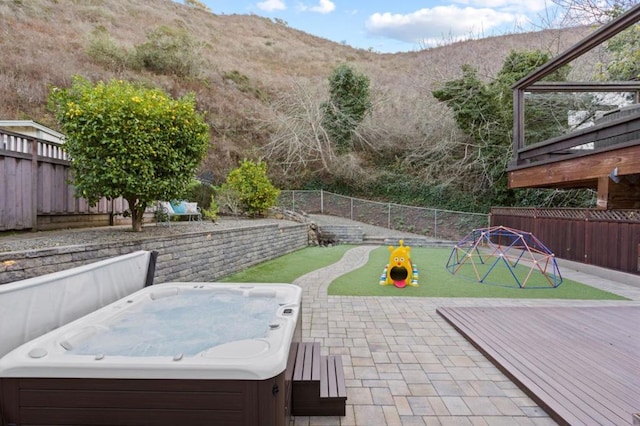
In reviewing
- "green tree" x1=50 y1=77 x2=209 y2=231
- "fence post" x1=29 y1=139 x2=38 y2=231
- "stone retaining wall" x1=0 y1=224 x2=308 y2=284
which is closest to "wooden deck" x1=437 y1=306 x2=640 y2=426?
"stone retaining wall" x1=0 y1=224 x2=308 y2=284

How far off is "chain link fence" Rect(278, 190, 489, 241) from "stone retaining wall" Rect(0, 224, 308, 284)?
19.5 feet

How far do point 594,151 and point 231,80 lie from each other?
812 inches

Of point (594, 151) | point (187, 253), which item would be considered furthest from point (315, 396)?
point (594, 151)

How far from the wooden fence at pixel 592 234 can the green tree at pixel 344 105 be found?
390 inches

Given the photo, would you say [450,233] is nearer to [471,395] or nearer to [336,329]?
[336,329]

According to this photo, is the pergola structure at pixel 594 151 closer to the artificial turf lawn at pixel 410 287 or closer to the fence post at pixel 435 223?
the artificial turf lawn at pixel 410 287

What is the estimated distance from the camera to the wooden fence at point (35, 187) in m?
4.50

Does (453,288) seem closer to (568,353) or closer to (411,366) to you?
(568,353)

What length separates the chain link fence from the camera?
1388cm

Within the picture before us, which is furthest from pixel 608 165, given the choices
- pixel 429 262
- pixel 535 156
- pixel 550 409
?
pixel 550 409

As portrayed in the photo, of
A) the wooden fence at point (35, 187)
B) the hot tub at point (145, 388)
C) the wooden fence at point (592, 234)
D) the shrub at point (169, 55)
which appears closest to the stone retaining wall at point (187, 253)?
the wooden fence at point (35, 187)

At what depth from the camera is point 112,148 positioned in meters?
4.70

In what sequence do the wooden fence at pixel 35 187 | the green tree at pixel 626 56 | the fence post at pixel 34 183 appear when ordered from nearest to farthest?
the wooden fence at pixel 35 187 < the fence post at pixel 34 183 < the green tree at pixel 626 56

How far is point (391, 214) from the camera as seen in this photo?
590 inches
